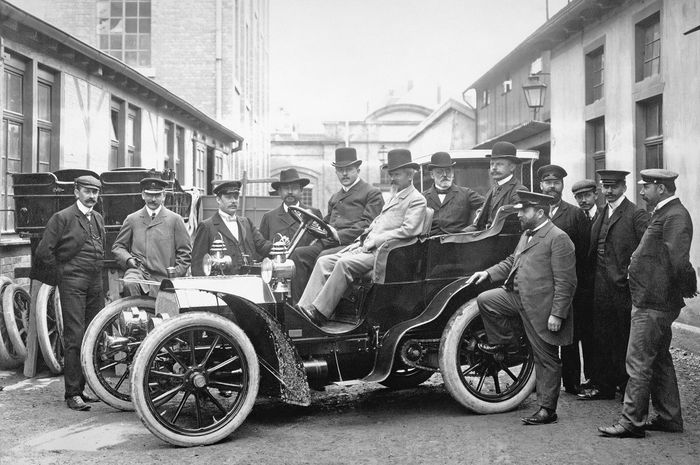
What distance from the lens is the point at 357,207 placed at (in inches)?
299

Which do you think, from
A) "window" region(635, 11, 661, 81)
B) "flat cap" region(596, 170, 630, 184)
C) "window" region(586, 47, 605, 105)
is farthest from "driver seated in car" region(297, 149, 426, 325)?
"window" region(586, 47, 605, 105)

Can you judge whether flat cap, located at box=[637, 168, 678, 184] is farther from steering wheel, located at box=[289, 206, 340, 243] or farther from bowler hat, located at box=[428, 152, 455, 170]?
bowler hat, located at box=[428, 152, 455, 170]

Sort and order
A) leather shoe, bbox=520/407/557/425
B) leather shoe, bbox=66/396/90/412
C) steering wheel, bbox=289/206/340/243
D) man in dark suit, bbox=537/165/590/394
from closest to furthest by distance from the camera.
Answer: leather shoe, bbox=520/407/557/425, steering wheel, bbox=289/206/340/243, leather shoe, bbox=66/396/90/412, man in dark suit, bbox=537/165/590/394

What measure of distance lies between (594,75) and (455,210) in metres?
9.83

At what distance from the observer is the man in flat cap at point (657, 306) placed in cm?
557

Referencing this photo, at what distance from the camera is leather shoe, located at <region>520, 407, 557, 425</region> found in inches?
234

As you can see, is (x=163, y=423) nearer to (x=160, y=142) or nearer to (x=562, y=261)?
(x=562, y=261)

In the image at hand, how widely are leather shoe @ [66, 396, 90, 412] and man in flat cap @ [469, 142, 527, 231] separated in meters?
3.46

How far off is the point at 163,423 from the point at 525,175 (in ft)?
37.8

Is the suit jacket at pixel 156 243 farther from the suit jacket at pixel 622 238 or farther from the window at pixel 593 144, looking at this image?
the window at pixel 593 144

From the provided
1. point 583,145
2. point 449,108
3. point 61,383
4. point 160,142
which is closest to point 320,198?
point 449,108

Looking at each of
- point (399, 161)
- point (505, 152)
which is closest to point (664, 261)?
point (505, 152)

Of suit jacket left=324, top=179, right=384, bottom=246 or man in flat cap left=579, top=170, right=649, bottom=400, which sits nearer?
man in flat cap left=579, top=170, right=649, bottom=400

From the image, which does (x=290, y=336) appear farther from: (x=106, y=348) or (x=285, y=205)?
(x=285, y=205)
